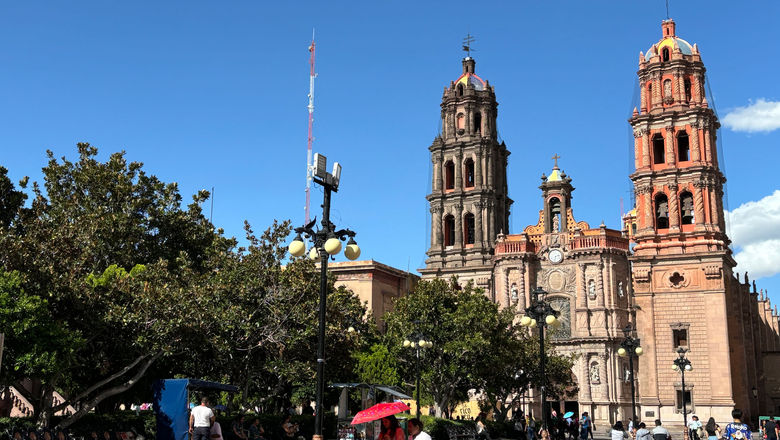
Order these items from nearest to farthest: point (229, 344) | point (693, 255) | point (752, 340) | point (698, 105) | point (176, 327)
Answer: point (176, 327) → point (229, 344) → point (693, 255) → point (698, 105) → point (752, 340)

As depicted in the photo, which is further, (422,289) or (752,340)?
(752,340)

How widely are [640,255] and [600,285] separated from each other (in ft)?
12.1

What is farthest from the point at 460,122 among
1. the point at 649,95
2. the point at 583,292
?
the point at 583,292

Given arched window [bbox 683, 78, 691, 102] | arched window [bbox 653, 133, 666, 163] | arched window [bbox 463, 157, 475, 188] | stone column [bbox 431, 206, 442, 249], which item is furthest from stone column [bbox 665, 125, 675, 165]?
stone column [bbox 431, 206, 442, 249]

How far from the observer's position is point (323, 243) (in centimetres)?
1564

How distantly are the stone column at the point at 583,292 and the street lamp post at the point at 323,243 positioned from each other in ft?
137

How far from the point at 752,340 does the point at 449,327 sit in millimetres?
35645

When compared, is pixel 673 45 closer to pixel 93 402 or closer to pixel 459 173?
pixel 459 173

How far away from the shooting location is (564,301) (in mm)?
57281

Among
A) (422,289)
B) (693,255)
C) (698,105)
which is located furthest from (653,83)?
(422,289)

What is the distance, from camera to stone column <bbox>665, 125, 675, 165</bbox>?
188 feet

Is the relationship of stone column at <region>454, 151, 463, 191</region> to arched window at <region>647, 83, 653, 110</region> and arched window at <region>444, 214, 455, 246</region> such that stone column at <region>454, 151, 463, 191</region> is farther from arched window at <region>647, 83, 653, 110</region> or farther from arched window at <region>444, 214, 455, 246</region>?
arched window at <region>647, 83, 653, 110</region>

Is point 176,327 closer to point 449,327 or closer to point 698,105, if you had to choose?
point 449,327

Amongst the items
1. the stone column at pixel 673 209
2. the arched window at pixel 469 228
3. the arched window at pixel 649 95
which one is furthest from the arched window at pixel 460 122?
the stone column at pixel 673 209
